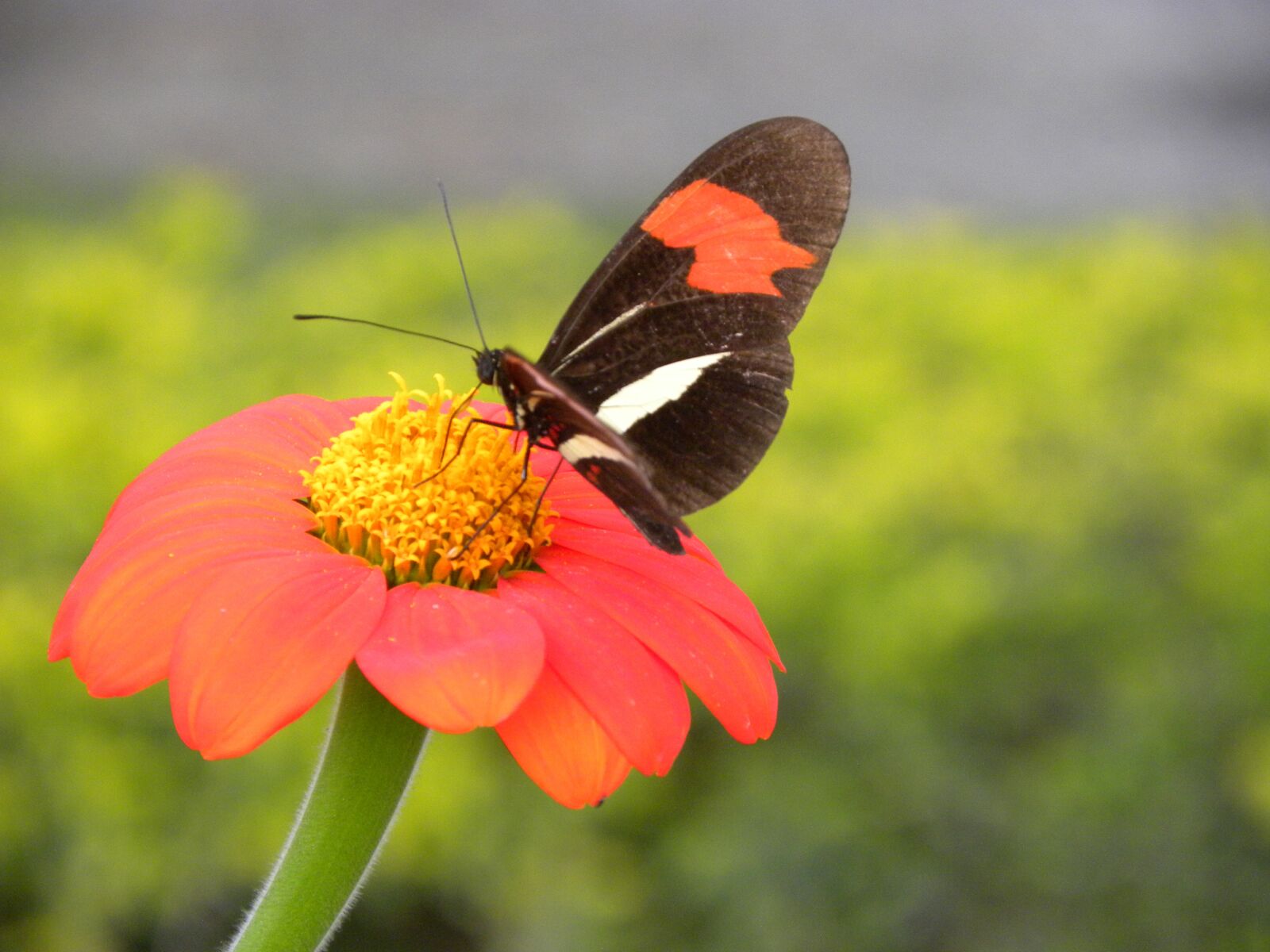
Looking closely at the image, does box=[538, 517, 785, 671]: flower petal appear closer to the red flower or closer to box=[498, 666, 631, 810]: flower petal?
the red flower

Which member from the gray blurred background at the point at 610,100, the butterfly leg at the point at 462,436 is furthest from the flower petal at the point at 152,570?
the gray blurred background at the point at 610,100

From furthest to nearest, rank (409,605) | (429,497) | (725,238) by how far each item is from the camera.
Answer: (725,238) < (429,497) < (409,605)

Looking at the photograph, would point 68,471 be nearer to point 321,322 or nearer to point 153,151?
point 321,322

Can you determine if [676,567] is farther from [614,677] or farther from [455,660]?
[455,660]

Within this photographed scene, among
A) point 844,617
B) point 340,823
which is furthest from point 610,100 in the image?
point 340,823

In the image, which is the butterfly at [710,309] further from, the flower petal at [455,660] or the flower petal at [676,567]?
the flower petal at [455,660]
